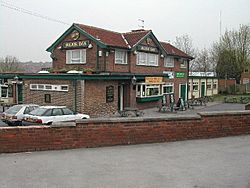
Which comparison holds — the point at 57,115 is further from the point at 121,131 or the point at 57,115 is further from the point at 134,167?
the point at 134,167

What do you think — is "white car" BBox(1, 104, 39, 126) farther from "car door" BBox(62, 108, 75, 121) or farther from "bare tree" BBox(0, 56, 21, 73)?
"bare tree" BBox(0, 56, 21, 73)

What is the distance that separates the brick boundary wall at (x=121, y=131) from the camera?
27.4ft

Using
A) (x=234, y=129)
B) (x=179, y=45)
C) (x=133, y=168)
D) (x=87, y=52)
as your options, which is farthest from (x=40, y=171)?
(x=179, y=45)

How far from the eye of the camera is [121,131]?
366 inches

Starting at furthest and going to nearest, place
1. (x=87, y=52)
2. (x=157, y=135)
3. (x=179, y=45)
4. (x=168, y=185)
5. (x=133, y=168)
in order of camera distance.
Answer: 1. (x=179, y=45)
2. (x=87, y=52)
3. (x=157, y=135)
4. (x=133, y=168)
5. (x=168, y=185)

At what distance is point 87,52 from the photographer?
1030 inches

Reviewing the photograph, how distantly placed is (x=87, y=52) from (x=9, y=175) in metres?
20.5

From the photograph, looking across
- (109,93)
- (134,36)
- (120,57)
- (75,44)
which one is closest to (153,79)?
(120,57)

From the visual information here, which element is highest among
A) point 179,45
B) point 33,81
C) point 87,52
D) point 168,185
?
point 179,45

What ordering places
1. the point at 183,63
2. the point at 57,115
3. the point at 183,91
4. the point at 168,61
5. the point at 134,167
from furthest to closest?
the point at 183,63
the point at 183,91
the point at 168,61
the point at 57,115
the point at 134,167

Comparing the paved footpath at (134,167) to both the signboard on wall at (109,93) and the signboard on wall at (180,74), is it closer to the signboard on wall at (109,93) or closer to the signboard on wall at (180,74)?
the signboard on wall at (109,93)

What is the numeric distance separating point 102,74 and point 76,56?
18.2 ft

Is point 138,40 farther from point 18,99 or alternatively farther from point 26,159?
point 26,159

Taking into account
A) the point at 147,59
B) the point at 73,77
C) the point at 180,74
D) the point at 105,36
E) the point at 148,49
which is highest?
the point at 105,36
